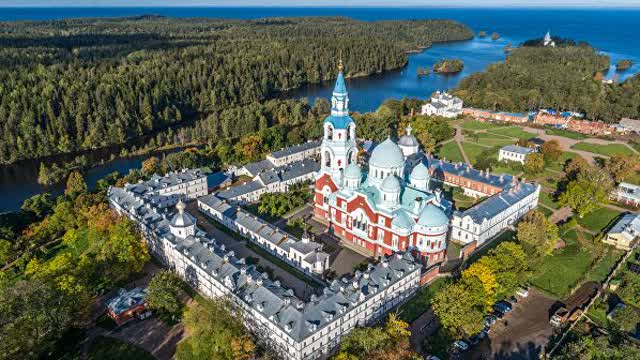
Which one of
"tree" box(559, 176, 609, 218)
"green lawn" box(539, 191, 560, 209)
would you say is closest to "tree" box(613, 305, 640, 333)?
"tree" box(559, 176, 609, 218)

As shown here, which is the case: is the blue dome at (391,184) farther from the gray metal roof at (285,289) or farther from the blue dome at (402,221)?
the gray metal roof at (285,289)

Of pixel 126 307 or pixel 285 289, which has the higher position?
pixel 285 289

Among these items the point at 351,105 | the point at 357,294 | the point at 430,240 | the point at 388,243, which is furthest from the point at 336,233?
the point at 351,105

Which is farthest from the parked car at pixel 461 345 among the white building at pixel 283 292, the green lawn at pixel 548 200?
the green lawn at pixel 548 200

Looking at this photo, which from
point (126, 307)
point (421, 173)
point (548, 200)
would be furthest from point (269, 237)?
point (548, 200)

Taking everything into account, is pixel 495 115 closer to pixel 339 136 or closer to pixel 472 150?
pixel 472 150

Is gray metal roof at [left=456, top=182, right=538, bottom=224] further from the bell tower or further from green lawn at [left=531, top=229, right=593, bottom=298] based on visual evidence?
the bell tower

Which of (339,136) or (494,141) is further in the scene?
(494,141)
